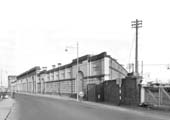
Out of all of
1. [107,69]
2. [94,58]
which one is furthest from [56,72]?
[107,69]

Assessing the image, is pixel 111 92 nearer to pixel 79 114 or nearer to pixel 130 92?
pixel 130 92

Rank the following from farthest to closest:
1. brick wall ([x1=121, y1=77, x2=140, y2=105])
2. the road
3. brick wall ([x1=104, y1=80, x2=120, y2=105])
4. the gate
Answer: brick wall ([x1=104, y1=80, x2=120, y2=105]), brick wall ([x1=121, y1=77, x2=140, y2=105]), the gate, the road

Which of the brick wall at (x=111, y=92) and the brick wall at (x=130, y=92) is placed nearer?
the brick wall at (x=130, y=92)

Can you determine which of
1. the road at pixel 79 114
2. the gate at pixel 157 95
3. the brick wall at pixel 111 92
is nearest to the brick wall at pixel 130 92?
the gate at pixel 157 95

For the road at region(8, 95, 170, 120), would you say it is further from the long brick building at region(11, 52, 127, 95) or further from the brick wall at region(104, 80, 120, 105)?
the long brick building at region(11, 52, 127, 95)

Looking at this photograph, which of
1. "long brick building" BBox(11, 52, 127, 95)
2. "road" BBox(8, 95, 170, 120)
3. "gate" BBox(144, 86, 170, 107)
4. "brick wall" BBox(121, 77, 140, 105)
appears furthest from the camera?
"long brick building" BBox(11, 52, 127, 95)

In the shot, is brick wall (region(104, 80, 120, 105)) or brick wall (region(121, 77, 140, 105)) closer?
brick wall (region(121, 77, 140, 105))

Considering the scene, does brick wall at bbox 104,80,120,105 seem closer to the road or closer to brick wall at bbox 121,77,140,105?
brick wall at bbox 121,77,140,105

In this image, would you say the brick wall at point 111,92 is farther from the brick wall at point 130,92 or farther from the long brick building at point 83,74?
the long brick building at point 83,74

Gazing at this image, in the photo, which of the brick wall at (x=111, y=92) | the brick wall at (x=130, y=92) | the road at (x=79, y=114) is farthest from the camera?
the brick wall at (x=111, y=92)

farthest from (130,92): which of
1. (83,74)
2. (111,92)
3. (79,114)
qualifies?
(83,74)

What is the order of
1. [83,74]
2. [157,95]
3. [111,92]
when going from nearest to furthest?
1. [157,95]
2. [111,92]
3. [83,74]

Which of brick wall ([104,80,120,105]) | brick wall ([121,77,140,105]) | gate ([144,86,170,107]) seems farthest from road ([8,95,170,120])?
brick wall ([104,80,120,105])

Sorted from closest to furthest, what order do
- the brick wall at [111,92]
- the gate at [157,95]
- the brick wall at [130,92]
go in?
the gate at [157,95] < the brick wall at [130,92] < the brick wall at [111,92]
